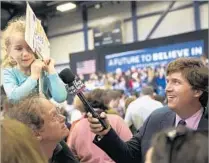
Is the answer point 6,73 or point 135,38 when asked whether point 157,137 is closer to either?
point 6,73

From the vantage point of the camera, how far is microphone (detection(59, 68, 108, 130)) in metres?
1.54

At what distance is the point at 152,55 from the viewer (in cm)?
922

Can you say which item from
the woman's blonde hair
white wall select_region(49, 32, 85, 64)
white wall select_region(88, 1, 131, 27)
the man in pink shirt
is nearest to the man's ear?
the man in pink shirt

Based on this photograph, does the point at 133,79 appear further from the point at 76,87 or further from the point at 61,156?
the point at 76,87

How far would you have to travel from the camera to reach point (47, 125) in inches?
60.4

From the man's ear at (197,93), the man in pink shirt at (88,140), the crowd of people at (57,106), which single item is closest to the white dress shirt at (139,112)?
the man in pink shirt at (88,140)

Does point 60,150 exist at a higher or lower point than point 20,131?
lower

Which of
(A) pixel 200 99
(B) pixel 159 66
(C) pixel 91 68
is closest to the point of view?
(A) pixel 200 99

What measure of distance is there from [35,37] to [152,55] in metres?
7.76

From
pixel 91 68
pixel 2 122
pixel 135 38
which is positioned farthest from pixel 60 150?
pixel 135 38

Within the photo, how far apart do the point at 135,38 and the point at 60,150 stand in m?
9.69

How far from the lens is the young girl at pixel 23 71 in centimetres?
163

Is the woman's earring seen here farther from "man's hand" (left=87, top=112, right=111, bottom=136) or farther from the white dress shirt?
the white dress shirt

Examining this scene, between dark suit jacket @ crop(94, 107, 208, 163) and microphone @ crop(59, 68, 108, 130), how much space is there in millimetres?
111
